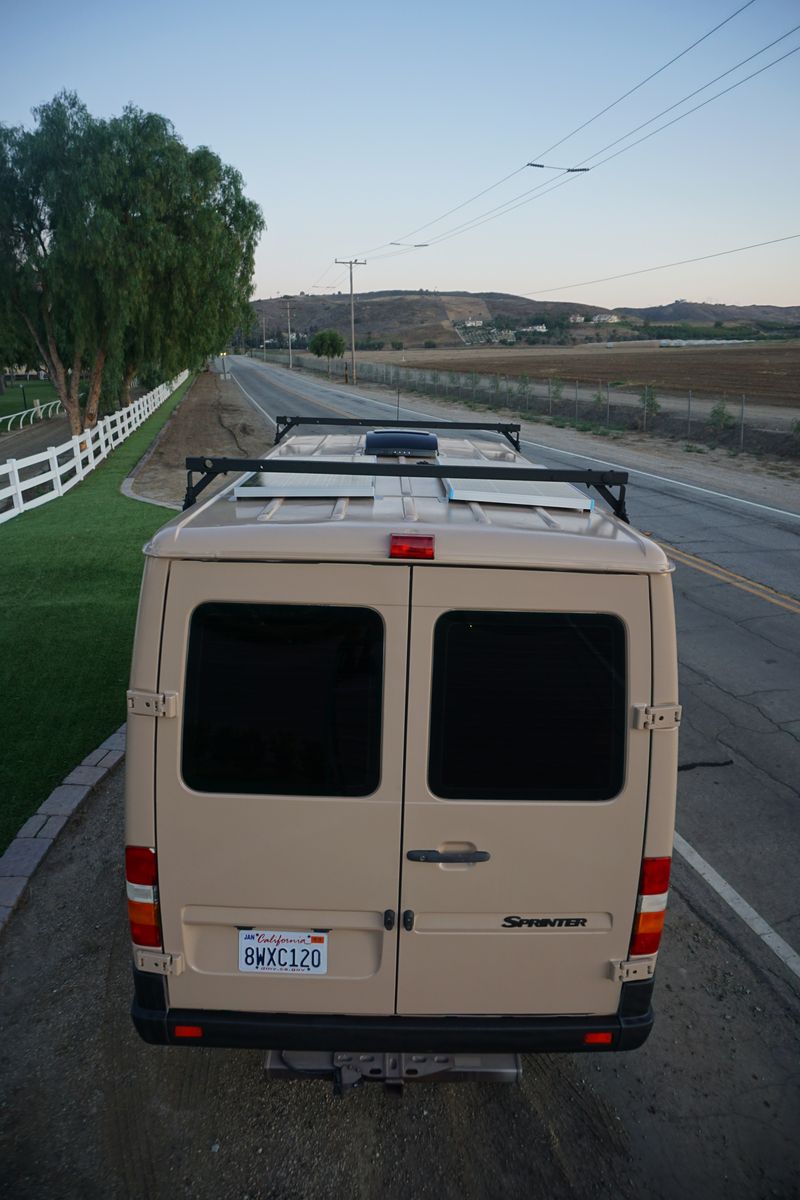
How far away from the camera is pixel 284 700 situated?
287 cm

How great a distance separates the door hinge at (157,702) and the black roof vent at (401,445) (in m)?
2.92

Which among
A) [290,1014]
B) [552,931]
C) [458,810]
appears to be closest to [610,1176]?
[552,931]

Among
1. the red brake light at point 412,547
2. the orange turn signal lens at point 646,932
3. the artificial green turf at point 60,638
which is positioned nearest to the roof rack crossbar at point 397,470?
the red brake light at point 412,547

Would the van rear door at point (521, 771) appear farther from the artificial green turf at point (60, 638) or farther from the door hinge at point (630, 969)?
the artificial green turf at point (60, 638)

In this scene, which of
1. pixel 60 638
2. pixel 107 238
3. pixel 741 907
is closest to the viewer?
pixel 741 907

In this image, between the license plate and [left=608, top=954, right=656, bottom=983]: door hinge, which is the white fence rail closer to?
the license plate

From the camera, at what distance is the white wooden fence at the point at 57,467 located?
17.0m

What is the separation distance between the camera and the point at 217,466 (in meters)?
3.48

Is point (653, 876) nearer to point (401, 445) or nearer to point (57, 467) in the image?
point (401, 445)

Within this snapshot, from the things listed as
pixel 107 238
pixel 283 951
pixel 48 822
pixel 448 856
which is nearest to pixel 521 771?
pixel 448 856

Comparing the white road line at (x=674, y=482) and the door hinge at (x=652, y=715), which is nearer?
the door hinge at (x=652, y=715)

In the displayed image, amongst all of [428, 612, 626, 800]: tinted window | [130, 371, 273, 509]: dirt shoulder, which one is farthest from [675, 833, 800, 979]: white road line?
[130, 371, 273, 509]: dirt shoulder

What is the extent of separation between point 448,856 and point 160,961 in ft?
3.73

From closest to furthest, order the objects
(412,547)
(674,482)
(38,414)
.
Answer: (412,547) → (674,482) → (38,414)
